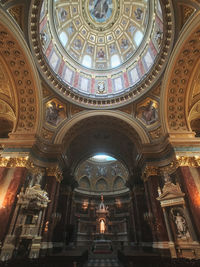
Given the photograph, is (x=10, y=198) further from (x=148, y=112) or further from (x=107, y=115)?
(x=148, y=112)

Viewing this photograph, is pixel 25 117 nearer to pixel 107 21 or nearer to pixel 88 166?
pixel 107 21

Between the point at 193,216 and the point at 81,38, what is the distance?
73.4ft

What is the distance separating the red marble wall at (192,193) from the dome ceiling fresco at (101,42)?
983 cm

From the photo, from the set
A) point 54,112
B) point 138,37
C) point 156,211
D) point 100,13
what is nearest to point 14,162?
point 54,112

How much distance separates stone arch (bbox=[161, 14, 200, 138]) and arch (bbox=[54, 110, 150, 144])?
2.26m

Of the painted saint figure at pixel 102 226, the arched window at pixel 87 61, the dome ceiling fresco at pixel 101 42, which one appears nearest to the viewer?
the dome ceiling fresco at pixel 101 42

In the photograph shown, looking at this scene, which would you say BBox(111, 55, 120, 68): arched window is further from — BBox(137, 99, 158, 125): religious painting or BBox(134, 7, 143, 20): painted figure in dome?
BBox(137, 99, 158, 125): religious painting

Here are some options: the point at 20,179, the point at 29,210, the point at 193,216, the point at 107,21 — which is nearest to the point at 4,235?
the point at 29,210

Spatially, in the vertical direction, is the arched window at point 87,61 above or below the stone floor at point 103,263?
above

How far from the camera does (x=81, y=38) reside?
19.4 meters

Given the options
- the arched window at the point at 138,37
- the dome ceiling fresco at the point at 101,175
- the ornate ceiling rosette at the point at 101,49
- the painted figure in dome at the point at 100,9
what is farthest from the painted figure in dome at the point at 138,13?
the dome ceiling fresco at the point at 101,175

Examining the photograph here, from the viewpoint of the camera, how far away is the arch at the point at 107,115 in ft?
46.6

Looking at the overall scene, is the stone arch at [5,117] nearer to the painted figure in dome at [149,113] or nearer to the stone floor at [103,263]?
the painted figure in dome at [149,113]

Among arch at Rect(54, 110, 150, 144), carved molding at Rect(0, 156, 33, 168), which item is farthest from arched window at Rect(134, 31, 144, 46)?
carved molding at Rect(0, 156, 33, 168)
